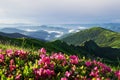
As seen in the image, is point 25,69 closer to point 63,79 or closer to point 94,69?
point 63,79

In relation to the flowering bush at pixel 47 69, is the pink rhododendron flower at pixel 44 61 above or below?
above

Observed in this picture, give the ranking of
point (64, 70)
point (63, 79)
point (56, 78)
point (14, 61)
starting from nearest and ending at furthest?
point (63, 79), point (56, 78), point (64, 70), point (14, 61)

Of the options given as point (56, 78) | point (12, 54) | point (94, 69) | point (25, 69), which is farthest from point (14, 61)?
point (94, 69)

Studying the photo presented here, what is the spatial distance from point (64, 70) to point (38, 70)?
897 mm

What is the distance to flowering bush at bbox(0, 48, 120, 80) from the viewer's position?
8602mm

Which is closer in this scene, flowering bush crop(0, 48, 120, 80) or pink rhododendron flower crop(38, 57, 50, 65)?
flowering bush crop(0, 48, 120, 80)

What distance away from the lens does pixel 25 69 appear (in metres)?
8.82

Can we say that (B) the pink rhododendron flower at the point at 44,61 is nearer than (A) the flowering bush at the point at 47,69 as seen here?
No

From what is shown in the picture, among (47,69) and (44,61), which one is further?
(44,61)

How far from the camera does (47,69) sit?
884cm

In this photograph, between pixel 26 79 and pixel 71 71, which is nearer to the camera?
pixel 26 79

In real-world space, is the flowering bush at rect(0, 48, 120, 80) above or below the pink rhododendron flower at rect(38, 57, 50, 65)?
below

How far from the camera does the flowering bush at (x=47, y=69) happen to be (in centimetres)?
860

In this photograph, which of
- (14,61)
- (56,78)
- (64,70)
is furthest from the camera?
(14,61)
